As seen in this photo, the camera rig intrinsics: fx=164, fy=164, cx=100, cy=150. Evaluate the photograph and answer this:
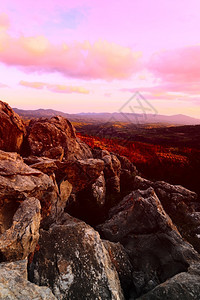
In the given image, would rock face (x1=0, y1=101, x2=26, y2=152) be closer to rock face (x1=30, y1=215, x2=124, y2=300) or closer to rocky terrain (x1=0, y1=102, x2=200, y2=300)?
rocky terrain (x1=0, y1=102, x2=200, y2=300)

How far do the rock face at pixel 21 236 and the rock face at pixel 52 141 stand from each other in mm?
10743

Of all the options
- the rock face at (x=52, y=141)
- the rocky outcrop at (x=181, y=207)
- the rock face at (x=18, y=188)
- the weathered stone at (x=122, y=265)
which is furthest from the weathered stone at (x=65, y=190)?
the rocky outcrop at (x=181, y=207)

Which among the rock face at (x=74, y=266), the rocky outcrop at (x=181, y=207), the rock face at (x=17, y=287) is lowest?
the rocky outcrop at (x=181, y=207)

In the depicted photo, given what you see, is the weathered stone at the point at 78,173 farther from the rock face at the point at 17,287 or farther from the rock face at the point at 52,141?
the rock face at the point at 17,287

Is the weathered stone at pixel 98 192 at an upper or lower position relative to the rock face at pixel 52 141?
lower

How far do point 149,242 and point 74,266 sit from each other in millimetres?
6810

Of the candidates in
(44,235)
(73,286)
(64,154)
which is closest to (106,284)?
(73,286)

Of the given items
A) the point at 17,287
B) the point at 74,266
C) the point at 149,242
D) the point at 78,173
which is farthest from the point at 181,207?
the point at 17,287

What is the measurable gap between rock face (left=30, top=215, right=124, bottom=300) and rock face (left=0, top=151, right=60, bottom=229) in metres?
3.14

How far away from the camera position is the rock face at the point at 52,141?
20984mm

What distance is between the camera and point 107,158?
85.6 ft

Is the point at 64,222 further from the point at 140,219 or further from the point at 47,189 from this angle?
the point at 140,219

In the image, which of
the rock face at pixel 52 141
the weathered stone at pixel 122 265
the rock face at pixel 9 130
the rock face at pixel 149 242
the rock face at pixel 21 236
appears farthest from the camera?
the rock face at pixel 52 141

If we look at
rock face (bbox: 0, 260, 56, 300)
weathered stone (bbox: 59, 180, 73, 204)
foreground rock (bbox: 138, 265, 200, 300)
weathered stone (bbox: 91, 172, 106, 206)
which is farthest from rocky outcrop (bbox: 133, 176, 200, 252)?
rock face (bbox: 0, 260, 56, 300)
